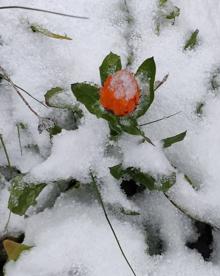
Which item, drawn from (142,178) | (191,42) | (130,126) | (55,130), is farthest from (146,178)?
(191,42)

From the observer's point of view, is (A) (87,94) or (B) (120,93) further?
(A) (87,94)

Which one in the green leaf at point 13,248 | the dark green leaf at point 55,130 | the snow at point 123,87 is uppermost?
the snow at point 123,87

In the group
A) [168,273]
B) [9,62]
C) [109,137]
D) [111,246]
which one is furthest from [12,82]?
[168,273]

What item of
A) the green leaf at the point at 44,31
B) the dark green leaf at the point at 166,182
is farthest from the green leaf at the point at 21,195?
the green leaf at the point at 44,31

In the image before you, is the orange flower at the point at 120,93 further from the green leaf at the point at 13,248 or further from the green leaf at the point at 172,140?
the green leaf at the point at 13,248

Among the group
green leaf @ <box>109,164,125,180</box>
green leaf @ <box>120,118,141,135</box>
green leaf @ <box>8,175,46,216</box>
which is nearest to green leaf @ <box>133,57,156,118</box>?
green leaf @ <box>120,118,141,135</box>

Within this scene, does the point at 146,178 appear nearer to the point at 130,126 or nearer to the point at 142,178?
the point at 142,178
